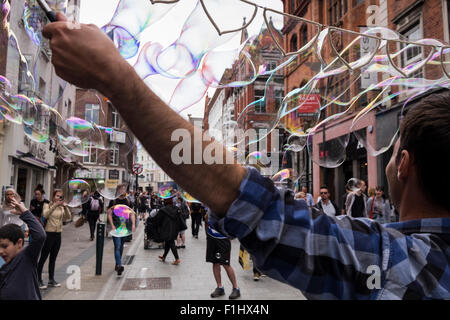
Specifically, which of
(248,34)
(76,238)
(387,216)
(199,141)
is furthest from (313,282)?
(76,238)

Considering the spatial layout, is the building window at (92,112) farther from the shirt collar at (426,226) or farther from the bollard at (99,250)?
the bollard at (99,250)

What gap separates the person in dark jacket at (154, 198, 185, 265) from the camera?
9445 mm

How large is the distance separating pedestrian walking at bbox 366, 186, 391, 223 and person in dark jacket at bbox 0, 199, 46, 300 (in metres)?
8.20

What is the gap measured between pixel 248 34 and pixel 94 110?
85.5 inches

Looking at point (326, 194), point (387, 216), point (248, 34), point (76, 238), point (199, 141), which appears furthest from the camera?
point (76, 238)

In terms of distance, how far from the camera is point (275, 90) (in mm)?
5449

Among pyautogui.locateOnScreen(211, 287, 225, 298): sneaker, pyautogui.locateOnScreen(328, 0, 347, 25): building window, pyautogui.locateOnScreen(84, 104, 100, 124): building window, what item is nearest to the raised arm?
pyautogui.locateOnScreen(84, 104, 100, 124): building window

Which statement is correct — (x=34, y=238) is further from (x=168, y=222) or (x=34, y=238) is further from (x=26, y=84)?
(x=168, y=222)

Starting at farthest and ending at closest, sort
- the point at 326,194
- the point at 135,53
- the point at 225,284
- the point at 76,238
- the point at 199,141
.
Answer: the point at 76,238
the point at 326,194
the point at 225,284
the point at 135,53
the point at 199,141

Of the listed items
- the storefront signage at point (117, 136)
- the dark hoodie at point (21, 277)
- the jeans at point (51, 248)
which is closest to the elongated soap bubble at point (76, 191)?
the jeans at point (51, 248)

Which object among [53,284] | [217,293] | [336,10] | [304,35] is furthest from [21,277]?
[304,35]

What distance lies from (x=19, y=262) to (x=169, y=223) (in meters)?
6.55

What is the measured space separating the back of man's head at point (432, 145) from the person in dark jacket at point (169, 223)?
8.90 m
